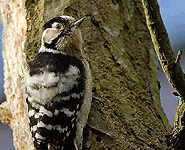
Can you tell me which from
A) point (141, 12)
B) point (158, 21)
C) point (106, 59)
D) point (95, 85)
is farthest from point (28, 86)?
point (141, 12)

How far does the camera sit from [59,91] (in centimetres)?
220

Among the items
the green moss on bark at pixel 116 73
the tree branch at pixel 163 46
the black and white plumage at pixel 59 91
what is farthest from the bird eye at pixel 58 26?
the tree branch at pixel 163 46

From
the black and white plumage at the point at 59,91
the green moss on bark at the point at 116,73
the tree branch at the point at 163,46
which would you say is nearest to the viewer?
the tree branch at the point at 163,46

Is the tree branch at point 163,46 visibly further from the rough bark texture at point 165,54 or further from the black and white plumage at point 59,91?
the black and white plumage at point 59,91

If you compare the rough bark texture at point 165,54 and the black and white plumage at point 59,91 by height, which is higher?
the rough bark texture at point 165,54

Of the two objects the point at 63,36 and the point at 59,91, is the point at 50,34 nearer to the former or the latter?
the point at 63,36

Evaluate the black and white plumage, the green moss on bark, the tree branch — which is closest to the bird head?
the black and white plumage

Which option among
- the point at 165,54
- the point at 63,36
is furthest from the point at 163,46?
the point at 63,36

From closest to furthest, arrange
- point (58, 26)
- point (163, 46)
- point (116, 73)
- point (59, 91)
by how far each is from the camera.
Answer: point (163, 46)
point (59, 91)
point (58, 26)
point (116, 73)

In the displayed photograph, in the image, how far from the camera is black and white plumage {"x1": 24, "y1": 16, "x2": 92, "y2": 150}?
214 centimetres

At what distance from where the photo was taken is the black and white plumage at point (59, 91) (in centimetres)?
214

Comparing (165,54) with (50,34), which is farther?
(50,34)

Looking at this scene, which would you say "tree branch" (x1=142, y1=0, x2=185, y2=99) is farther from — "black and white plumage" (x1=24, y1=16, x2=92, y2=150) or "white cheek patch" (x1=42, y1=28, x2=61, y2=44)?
"white cheek patch" (x1=42, y1=28, x2=61, y2=44)

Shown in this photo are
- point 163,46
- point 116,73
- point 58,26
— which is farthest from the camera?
point 116,73
